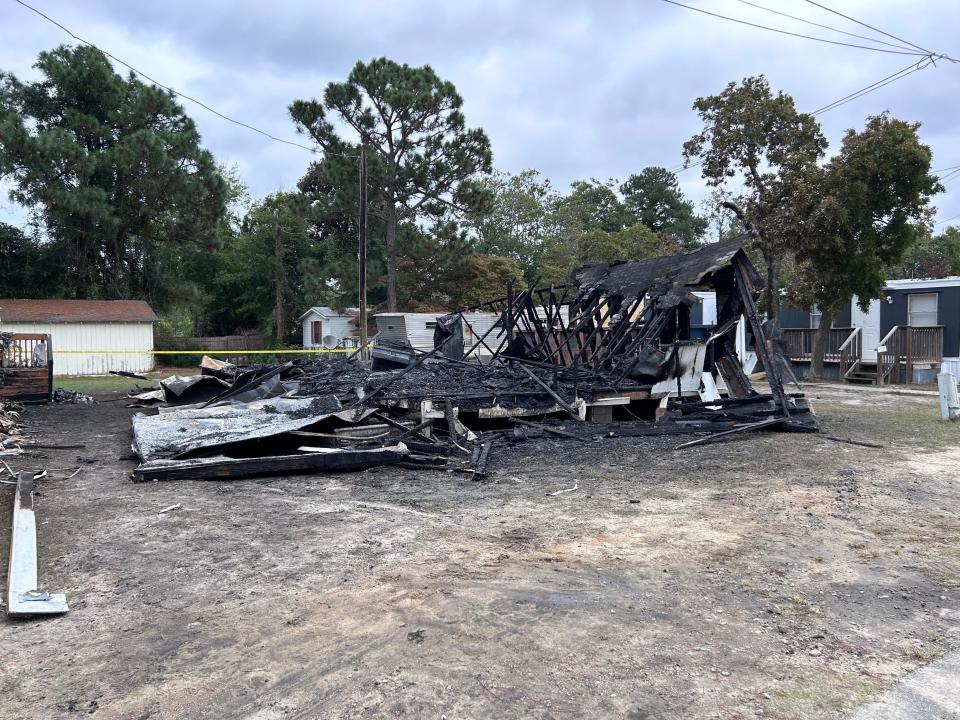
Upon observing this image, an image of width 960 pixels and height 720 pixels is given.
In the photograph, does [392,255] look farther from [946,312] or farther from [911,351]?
[946,312]

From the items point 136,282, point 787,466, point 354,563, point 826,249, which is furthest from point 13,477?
point 136,282

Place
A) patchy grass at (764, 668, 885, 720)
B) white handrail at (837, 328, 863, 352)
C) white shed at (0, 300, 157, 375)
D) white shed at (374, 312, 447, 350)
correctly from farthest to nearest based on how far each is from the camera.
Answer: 1. white shed at (374, 312, 447, 350)
2. white shed at (0, 300, 157, 375)
3. white handrail at (837, 328, 863, 352)
4. patchy grass at (764, 668, 885, 720)

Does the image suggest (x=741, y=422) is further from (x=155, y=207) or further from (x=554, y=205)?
(x=554, y=205)

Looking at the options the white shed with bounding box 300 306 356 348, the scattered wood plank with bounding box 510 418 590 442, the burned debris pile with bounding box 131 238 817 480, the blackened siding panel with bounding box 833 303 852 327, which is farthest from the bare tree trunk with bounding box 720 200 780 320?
the white shed with bounding box 300 306 356 348

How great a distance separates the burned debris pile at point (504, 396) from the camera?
8.34 m

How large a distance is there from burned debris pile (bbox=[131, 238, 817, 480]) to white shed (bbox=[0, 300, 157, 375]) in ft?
45.8

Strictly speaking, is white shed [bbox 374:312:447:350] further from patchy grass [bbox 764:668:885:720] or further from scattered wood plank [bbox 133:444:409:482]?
patchy grass [bbox 764:668:885:720]

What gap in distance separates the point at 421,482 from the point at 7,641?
4441mm

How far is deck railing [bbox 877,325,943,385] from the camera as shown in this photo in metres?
20.4

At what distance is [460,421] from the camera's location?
35.5ft

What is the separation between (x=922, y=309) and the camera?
21.5 m

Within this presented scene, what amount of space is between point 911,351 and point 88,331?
1168 inches

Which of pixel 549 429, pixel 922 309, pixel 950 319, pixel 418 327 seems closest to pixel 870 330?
pixel 922 309

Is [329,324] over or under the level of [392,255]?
under
